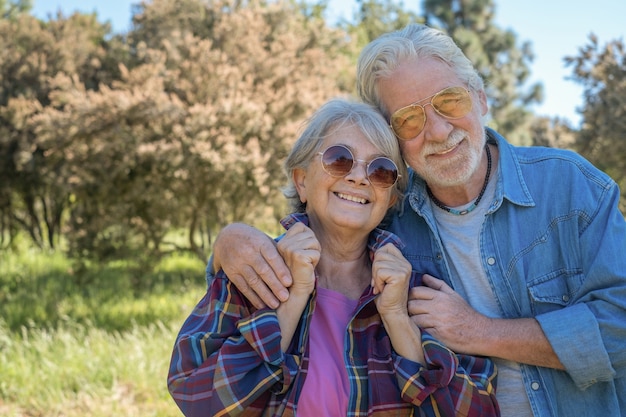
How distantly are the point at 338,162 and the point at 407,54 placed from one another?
71cm

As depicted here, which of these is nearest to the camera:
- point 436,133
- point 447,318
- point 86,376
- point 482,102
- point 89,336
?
point 447,318

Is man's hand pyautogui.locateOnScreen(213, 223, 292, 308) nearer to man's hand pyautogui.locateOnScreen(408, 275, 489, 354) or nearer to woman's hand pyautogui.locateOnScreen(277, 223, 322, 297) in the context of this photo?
woman's hand pyautogui.locateOnScreen(277, 223, 322, 297)

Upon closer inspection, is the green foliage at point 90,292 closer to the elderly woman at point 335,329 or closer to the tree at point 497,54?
the elderly woman at point 335,329

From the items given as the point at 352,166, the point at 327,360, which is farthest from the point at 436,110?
the point at 327,360

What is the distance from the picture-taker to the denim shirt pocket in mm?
2617

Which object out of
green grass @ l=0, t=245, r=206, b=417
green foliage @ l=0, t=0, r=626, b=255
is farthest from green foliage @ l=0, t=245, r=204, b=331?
green foliage @ l=0, t=0, r=626, b=255

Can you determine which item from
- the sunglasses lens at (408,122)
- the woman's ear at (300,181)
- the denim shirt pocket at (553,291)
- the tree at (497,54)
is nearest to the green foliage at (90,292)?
the woman's ear at (300,181)

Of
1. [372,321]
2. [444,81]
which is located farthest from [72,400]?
[444,81]

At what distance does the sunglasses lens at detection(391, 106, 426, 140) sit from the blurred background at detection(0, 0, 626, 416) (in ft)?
10.3

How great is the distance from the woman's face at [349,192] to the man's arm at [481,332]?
43cm

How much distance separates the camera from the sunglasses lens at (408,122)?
2.85m

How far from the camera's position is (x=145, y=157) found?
26.2 feet

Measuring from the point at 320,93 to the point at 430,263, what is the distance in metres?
6.54

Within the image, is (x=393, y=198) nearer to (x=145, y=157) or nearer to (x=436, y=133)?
(x=436, y=133)
